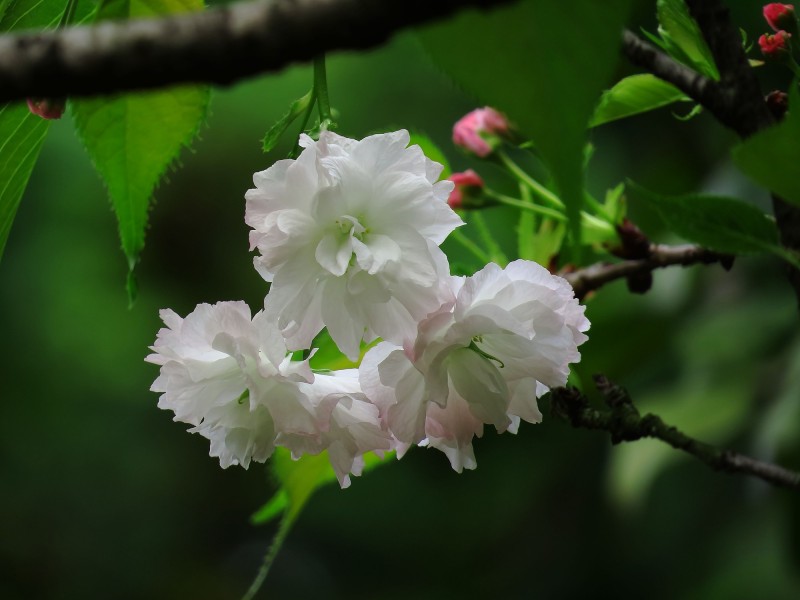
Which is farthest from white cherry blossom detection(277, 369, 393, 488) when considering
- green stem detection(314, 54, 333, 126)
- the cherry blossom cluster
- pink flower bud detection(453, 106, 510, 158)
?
pink flower bud detection(453, 106, 510, 158)

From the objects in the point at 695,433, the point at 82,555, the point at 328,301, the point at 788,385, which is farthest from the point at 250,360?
the point at 82,555

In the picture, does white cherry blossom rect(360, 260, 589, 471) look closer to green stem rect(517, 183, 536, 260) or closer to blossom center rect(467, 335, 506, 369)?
blossom center rect(467, 335, 506, 369)

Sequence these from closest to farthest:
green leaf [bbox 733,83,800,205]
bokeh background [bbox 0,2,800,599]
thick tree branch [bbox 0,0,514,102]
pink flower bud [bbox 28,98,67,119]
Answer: thick tree branch [bbox 0,0,514,102] → green leaf [bbox 733,83,800,205] → pink flower bud [bbox 28,98,67,119] → bokeh background [bbox 0,2,800,599]

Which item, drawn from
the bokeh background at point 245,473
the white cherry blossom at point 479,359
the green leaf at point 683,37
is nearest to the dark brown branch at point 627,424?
the white cherry blossom at point 479,359

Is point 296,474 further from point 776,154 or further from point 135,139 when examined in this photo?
point 776,154

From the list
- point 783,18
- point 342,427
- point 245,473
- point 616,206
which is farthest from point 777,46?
point 245,473

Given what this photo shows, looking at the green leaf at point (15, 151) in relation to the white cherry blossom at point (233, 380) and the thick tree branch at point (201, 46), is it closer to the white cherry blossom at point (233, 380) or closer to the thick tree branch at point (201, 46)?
the white cherry blossom at point (233, 380)
